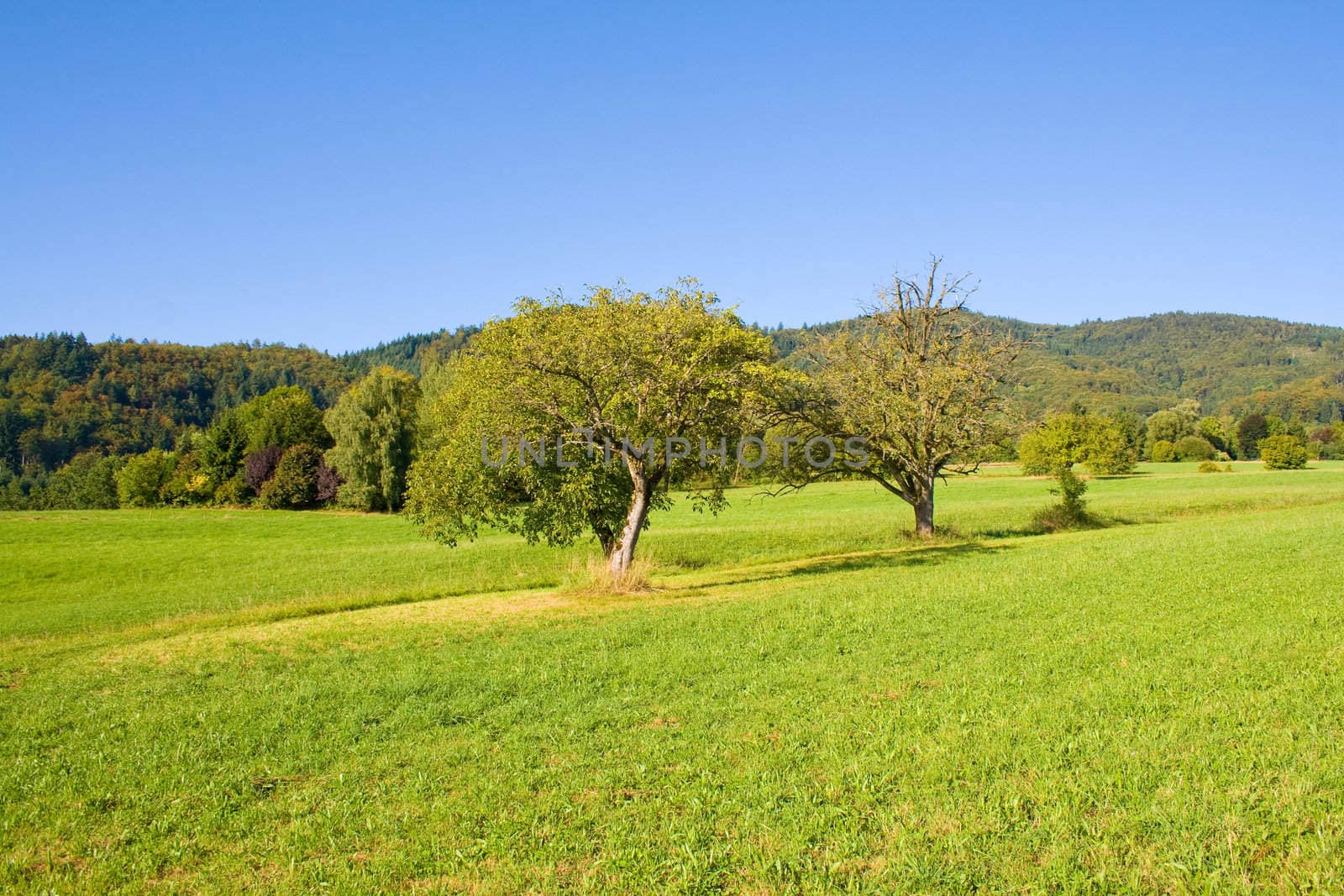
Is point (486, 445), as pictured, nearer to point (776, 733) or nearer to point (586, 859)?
point (776, 733)

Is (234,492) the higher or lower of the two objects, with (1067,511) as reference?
higher

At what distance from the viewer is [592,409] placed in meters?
19.0

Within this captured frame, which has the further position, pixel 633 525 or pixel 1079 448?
pixel 1079 448

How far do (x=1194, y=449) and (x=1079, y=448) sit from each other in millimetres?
39515

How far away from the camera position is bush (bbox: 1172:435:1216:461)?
105000 mm

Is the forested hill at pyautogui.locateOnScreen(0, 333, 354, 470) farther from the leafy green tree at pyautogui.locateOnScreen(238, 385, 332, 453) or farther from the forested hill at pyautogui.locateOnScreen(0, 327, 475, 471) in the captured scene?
the leafy green tree at pyautogui.locateOnScreen(238, 385, 332, 453)

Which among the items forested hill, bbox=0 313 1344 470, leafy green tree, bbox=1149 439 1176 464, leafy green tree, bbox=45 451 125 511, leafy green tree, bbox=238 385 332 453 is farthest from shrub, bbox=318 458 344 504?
leafy green tree, bbox=1149 439 1176 464

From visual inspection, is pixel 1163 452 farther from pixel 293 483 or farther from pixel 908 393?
pixel 293 483

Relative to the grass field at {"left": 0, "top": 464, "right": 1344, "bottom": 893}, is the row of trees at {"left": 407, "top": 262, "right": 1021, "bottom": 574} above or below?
above

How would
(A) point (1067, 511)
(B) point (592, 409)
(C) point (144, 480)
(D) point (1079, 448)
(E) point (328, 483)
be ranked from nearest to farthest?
1. (B) point (592, 409)
2. (A) point (1067, 511)
3. (E) point (328, 483)
4. (C) point (144, 480)
5. (D) point (1079, 448)

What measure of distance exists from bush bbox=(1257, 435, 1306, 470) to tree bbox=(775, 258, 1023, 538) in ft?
224

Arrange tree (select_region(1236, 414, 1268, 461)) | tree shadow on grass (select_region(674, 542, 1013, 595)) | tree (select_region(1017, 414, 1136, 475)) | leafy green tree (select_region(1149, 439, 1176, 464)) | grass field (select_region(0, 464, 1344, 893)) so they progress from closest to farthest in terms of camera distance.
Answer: grass field (select_region(0, 464, 1344, 893)), tree shadow on grass (select_region(674, 542, 1013, 595)), tree (select_region(1017, 414, 1136, 475)), leafy green tree (select_region(1149, 439, 1176, 464)), tree (select_region(1236, 414, 1268, 461))

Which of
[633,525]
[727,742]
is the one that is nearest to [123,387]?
[633,525]

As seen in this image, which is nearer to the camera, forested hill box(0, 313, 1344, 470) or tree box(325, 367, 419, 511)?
tree box(325, 367, 419, 511)
